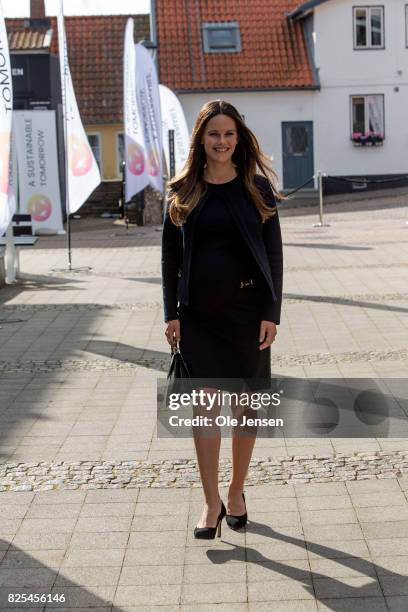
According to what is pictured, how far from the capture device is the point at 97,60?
125 ft

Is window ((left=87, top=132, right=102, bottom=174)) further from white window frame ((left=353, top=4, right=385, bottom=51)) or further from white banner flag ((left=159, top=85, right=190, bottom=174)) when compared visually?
white banner flag ((left=159, top=85, right=190, bottom=174))

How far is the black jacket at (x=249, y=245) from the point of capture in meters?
4.91

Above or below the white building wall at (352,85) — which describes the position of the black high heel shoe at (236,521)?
below

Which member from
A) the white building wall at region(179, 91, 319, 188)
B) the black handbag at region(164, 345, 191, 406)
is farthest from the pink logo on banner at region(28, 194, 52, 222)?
the black handbag at region(164, 345, 191, 406)

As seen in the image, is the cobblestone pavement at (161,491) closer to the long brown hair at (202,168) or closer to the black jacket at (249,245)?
the black jacket at (249,245)

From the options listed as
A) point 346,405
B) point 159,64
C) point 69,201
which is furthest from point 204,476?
point 159,64

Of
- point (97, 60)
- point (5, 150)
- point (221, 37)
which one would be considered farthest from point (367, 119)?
point (5, 150)

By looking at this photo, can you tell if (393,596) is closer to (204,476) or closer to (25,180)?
(204,476)

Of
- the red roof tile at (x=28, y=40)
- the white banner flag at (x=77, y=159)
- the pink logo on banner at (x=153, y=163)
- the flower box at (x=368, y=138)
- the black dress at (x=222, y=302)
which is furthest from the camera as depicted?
the flower box at (x=368, y=138)

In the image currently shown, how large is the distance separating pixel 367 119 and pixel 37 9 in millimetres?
13978

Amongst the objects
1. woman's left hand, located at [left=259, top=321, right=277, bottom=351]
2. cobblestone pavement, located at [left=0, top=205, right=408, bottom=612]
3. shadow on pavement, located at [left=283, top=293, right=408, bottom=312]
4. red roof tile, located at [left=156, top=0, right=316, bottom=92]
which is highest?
red roof tile, located at [left=156, top=0, right=316, bottom=92]

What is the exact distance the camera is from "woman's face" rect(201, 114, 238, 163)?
4945mm

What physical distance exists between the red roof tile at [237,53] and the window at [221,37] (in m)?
0.16

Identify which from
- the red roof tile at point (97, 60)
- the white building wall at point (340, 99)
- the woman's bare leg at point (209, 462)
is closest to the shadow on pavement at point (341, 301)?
the woman's bare leg at point (209, 462)
